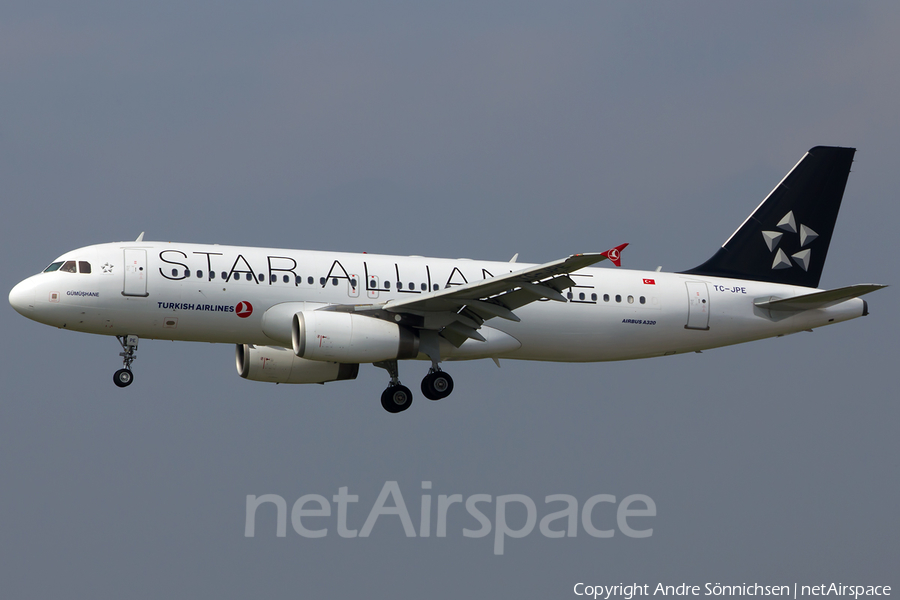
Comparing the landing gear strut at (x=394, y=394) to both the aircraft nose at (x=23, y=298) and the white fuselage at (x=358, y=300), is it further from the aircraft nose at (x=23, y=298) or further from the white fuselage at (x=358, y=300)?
the aircraft nose at (x=23, y=298)

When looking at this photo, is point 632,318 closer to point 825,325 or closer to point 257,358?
point 825,325

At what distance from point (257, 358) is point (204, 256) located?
5067 millimetres

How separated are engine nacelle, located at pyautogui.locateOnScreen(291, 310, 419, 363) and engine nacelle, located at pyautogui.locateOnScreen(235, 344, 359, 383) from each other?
4547mm

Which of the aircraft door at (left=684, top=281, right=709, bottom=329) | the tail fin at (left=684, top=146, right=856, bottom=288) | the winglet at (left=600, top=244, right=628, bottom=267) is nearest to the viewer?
the winglet at (left=600, top=244, right=628, bottom=267)

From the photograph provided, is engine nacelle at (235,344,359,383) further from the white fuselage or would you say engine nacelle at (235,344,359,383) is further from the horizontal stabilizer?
the horizontal stabilizer

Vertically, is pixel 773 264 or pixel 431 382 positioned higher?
pixel 773 264

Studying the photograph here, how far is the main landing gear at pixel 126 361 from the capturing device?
32.7 m

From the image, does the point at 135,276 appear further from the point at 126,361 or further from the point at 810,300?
the point at 810,300

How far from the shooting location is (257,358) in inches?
1436

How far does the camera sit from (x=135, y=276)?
31781 millimetres

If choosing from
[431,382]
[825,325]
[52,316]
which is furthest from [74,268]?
[825,325]

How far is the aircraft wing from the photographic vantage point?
98.0 ft

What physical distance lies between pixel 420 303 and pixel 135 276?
25.6ft

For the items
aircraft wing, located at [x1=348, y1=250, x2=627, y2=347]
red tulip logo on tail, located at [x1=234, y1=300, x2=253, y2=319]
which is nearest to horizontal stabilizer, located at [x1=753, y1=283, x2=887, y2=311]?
aircraft wing, located at [x1=348, y1=250, x2=627, y2=347]
